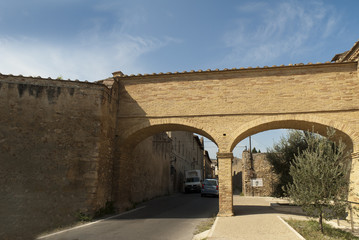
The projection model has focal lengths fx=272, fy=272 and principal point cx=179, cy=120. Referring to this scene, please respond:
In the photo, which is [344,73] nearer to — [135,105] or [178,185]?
[135,105]

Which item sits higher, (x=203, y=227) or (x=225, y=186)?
(x=225, y=186)

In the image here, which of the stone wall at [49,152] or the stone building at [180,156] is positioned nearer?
the stone wall at [49,152]

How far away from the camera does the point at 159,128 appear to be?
12.3 metres

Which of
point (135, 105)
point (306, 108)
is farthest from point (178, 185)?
point (306, 108)

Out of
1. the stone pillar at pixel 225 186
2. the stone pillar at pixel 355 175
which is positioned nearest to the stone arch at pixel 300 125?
the stone pillar at pixel 355 175

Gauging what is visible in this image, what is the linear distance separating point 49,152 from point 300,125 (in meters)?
9.90

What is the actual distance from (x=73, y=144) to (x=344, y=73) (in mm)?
10898

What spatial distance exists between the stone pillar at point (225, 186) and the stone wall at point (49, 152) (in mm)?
4646

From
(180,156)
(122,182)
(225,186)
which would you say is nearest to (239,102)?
(225,186)

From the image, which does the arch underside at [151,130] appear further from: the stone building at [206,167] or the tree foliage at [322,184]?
the stone building at [206,167]

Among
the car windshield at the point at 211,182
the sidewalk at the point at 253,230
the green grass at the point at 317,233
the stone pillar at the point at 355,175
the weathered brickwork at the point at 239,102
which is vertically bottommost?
the green grass at the point at 317,233

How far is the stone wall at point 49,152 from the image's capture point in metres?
9.20

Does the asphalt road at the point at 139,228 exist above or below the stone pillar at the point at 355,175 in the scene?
below

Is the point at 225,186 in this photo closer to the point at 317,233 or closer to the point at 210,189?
the point at 317,233
